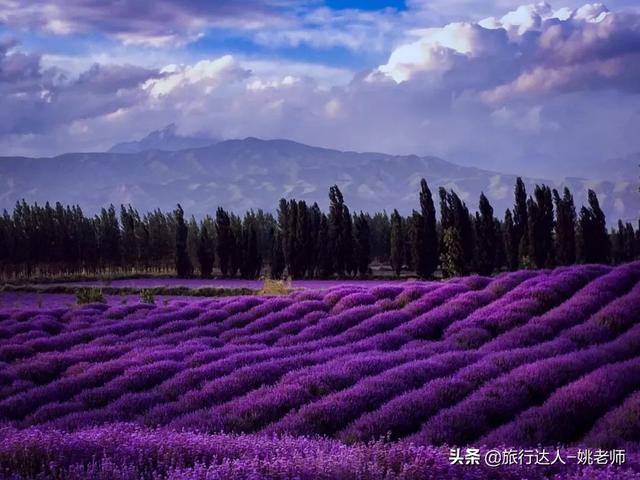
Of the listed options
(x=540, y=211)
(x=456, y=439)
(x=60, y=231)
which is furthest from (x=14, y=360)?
(x=60, y=231)

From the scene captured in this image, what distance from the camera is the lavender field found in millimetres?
6723

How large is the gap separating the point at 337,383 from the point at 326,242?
55.4 m

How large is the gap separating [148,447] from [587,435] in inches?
273

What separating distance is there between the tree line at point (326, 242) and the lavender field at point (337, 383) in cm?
3395

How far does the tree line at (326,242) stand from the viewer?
199ft

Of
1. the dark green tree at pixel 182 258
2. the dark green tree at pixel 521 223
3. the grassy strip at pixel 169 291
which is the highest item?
the dark green tree at pixel 521 223

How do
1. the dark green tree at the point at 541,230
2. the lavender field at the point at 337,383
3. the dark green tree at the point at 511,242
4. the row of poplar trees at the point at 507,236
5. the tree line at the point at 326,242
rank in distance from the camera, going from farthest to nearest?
1. the dark green tree at the point at 511,242
2. the dark green tree at the point at 541,230
3. the tree line at the point at 326,242
4. the row of poplar trees at the point at 507,236
5. the lavender field at the point at 337,383

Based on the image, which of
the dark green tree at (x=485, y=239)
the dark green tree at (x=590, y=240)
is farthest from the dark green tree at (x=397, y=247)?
the dark green tree at (x=590, y=240)

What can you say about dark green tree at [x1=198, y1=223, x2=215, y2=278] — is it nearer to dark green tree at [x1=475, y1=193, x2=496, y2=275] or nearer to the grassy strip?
the grassy strip

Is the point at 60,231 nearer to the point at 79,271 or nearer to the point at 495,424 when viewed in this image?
the point at 79,271

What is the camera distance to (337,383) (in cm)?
1327

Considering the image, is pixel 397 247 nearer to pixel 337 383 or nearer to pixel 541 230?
pixel 541 230

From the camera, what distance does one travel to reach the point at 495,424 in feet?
36.8

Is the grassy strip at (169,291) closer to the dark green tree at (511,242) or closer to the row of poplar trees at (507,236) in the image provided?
the row of poplar trees at (507,236)
